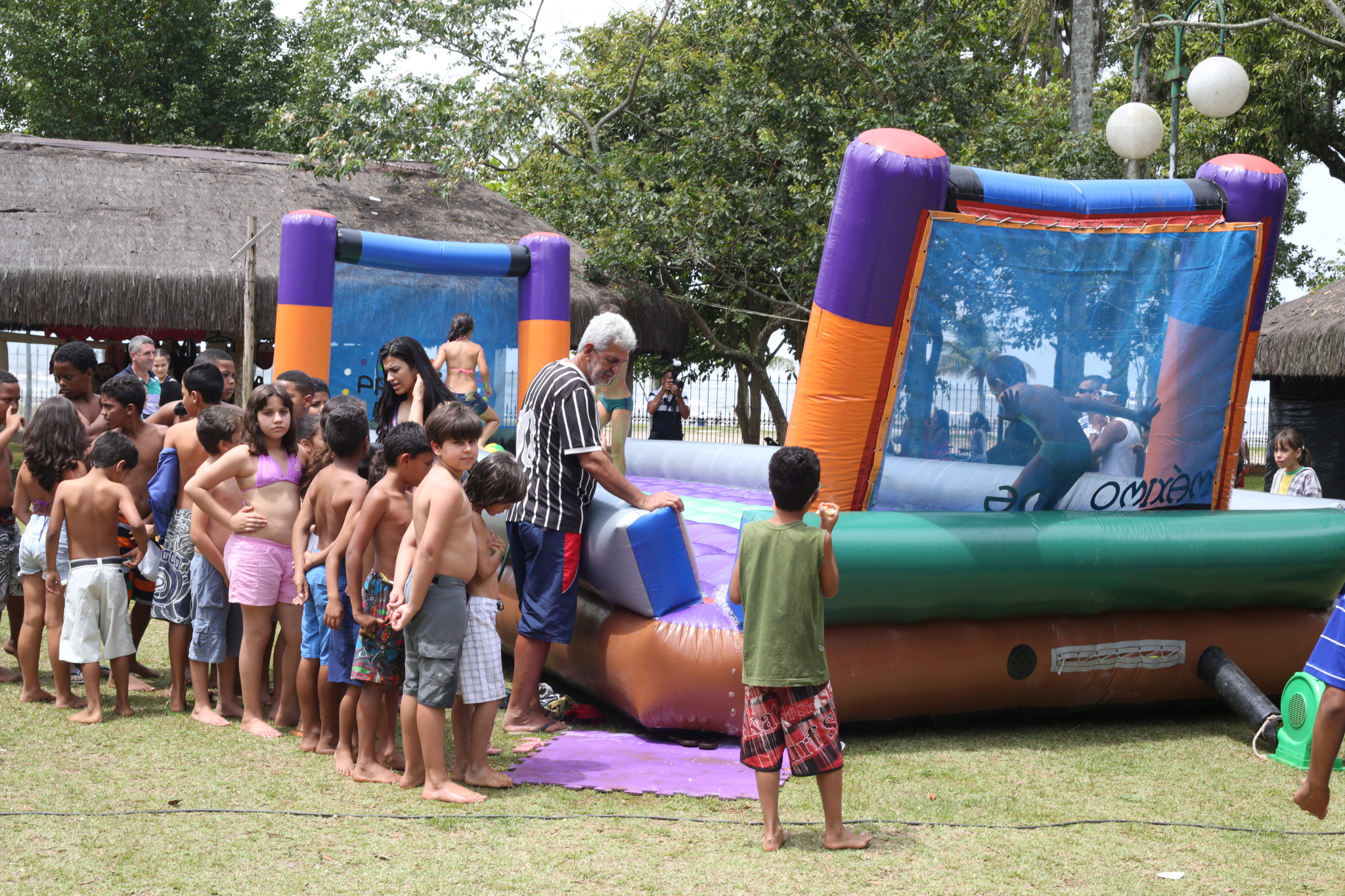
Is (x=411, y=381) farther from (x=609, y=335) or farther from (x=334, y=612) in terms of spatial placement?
(x=334, y=612)

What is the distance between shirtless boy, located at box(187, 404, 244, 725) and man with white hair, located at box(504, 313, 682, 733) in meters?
1.19

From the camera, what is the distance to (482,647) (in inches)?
158

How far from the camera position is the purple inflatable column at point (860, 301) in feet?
14.8

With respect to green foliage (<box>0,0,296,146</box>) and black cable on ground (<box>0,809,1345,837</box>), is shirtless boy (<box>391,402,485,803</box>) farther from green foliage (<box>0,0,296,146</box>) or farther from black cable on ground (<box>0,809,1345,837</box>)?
green foliage (<box>0,0,296,146</box>)

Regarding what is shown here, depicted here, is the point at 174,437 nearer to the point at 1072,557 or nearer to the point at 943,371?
the point at 943,371

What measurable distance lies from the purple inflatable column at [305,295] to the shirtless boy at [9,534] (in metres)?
2.24

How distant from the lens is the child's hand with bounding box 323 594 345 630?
4137mm

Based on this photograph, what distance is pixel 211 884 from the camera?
3.04 metres

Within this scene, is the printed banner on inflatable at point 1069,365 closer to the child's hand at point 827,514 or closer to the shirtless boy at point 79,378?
the child's hand at point 827,514

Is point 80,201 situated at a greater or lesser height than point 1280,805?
greater

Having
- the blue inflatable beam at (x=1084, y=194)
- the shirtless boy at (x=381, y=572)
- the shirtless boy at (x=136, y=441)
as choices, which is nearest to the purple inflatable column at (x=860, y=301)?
the blue inflatable beam at (x=1084, y=194)

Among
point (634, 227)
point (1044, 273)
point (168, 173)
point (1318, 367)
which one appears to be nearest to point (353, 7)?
point (168, 173)

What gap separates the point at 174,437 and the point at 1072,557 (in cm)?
389

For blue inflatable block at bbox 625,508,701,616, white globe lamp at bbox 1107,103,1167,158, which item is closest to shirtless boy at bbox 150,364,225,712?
blue inflatable block at bbox 625,508,701,616
